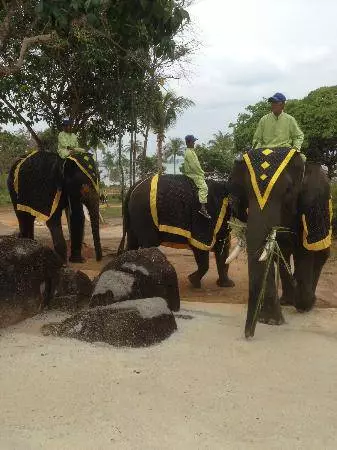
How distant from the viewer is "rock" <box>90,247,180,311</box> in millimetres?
5941

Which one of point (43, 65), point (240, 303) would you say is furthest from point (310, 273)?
point (43, 65)

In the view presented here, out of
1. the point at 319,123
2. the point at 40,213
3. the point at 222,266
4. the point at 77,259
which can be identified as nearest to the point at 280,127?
the point at 222,266

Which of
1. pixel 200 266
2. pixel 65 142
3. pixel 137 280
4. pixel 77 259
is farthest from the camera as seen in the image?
pixel 77 259

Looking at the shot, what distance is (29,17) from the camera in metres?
11.1

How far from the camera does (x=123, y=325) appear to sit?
5125 mm

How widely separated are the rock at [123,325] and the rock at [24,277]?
0.57m

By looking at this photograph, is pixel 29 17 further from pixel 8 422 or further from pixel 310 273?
pixel 8 422

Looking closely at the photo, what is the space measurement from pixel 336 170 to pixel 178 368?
23878mm

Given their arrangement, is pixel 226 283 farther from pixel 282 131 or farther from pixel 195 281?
pixel 282 131

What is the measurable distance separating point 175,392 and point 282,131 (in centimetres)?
367

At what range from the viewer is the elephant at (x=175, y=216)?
26.8 feet

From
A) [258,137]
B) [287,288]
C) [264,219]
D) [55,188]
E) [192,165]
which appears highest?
[258,137]

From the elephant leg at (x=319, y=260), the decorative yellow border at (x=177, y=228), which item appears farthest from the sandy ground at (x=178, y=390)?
the decorative yellow border at (x=177, y=228)

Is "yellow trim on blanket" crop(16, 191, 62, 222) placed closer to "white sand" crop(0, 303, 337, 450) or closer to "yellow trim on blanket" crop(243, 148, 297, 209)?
"white sand" crop(0, 303, 337, 450)
